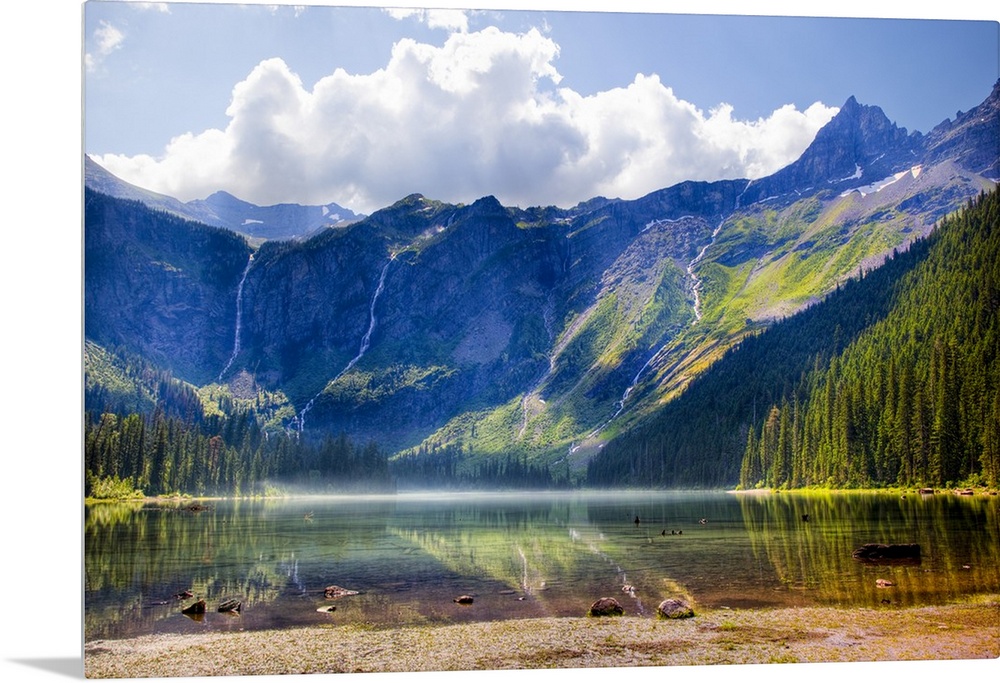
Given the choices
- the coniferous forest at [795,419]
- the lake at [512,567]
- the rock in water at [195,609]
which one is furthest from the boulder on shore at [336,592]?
the coniferous forest at [795,419]

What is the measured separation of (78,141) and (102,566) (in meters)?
14.3

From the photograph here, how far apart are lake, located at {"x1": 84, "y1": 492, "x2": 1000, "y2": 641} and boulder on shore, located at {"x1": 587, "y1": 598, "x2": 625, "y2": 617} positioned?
38 cm

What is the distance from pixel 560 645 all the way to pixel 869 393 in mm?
53599

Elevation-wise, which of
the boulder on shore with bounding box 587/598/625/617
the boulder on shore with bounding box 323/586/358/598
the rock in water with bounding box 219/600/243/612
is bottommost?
the boulder on shore with bounding box 587/598/625/617

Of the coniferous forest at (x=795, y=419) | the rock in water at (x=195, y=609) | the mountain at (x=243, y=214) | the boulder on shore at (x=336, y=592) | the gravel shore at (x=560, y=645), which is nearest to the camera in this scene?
the gravel shore at (x=560, y=645)

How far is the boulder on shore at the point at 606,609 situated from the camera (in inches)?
923

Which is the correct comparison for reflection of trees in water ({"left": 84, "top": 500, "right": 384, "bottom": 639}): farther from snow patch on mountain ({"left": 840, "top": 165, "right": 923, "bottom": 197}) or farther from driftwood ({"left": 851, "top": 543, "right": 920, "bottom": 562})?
snow patch on mountain ({"left": 840, "top": 165, "right": 923, "bottom": 197})

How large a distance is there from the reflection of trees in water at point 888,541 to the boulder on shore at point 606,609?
5.73 metres

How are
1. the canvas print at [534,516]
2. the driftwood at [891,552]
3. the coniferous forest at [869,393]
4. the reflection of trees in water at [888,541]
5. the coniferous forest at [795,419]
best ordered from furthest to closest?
the coniferous forest at [795,419]
the coniferous forest at [869,393]
the driftwood at [891,552]
the reflection of trees in water at [888,541]
the canvas print at [534,516]

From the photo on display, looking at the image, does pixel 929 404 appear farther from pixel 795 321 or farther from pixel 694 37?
pixel 795 321

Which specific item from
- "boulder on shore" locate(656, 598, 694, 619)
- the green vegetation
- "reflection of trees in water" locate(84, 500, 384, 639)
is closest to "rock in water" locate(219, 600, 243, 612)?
"reflection of trees in water" locate(84, 500, 384, 639)

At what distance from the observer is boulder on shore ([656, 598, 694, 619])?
906 inches

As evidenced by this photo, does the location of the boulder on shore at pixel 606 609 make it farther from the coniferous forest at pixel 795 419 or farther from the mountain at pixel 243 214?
the mountain at pixel 243 214

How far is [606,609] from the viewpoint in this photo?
23.6 m
